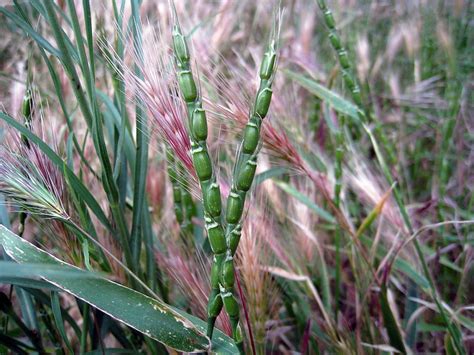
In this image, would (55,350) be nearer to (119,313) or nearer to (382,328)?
(119,313)

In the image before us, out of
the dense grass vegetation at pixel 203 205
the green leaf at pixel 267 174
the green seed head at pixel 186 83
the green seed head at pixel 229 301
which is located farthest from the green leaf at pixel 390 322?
the green seed head at pixel 186 83

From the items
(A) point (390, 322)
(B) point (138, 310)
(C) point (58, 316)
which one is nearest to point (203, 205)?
(B) point (138, 310)

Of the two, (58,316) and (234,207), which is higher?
(234,207)

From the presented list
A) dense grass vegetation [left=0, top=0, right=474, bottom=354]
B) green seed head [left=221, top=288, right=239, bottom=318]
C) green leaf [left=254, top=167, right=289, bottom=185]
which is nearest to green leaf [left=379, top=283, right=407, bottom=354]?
dense grass vegetation [left=0, top=0, right=474, bottom=354]

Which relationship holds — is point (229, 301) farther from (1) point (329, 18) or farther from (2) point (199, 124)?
(1) point (329, 18)

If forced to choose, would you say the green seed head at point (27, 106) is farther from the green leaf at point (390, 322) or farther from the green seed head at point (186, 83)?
the green leaf at point (390, 322)
